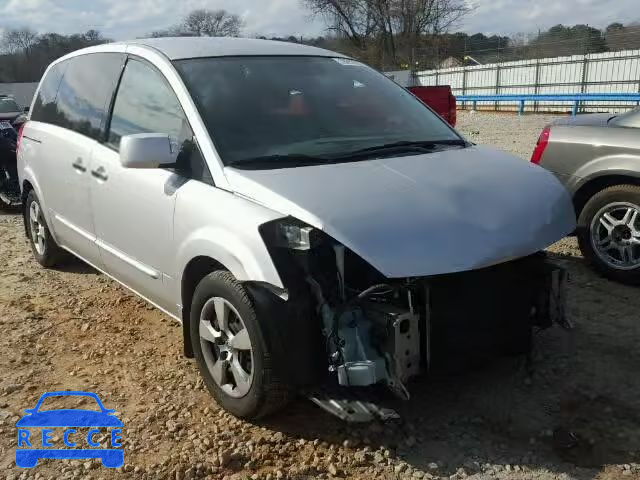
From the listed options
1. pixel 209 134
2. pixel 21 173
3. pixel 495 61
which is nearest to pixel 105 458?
pixel 209 134

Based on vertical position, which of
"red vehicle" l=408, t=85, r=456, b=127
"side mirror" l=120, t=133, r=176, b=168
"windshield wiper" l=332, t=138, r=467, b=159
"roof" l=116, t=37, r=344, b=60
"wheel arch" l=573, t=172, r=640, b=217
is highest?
"roof" l=116, t=37, r=344, b=60

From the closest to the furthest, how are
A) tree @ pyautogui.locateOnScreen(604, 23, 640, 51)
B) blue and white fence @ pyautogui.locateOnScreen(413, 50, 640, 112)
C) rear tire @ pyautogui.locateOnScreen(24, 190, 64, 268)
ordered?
rear tire @ pyautogui.locateOnScreen(24, 190, 64, 268) → blue and white fence @ pyautogui.locateOnScreen(413, 50, 640, 112) → tree @ pyautogui.locateOnScreen(604, 23, 640, 51)

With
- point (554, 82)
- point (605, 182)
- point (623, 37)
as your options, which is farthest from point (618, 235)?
point (623, 37)

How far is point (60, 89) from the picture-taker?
5.08 m

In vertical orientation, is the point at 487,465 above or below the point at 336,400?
below

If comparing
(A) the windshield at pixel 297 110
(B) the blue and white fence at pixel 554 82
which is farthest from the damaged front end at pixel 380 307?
(B) the blue and white fence at pixel 554 82

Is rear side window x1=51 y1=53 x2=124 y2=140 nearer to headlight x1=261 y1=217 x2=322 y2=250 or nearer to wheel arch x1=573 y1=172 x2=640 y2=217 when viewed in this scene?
headlight x1=261 y1=217 x2=322 y2=250

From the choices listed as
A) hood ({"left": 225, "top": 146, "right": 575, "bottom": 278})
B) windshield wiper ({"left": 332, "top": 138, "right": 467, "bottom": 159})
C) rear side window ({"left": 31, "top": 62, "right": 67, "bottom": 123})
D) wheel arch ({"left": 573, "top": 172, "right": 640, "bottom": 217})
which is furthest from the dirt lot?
rear side window ({"left": 31, "top": 62, "right": 67, "bottom": 123})

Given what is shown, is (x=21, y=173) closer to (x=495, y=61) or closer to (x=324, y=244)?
(x=324, y=244)

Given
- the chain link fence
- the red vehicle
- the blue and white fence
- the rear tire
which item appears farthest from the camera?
the chain link fence

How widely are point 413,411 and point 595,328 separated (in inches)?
65.8

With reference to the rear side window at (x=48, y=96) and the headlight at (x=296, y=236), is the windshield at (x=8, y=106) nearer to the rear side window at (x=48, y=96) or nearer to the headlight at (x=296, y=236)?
the rear side window at (x=48, y=96)

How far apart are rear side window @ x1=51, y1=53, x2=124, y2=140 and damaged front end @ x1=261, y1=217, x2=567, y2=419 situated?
6.80ft

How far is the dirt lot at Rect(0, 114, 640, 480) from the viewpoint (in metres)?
2.82
